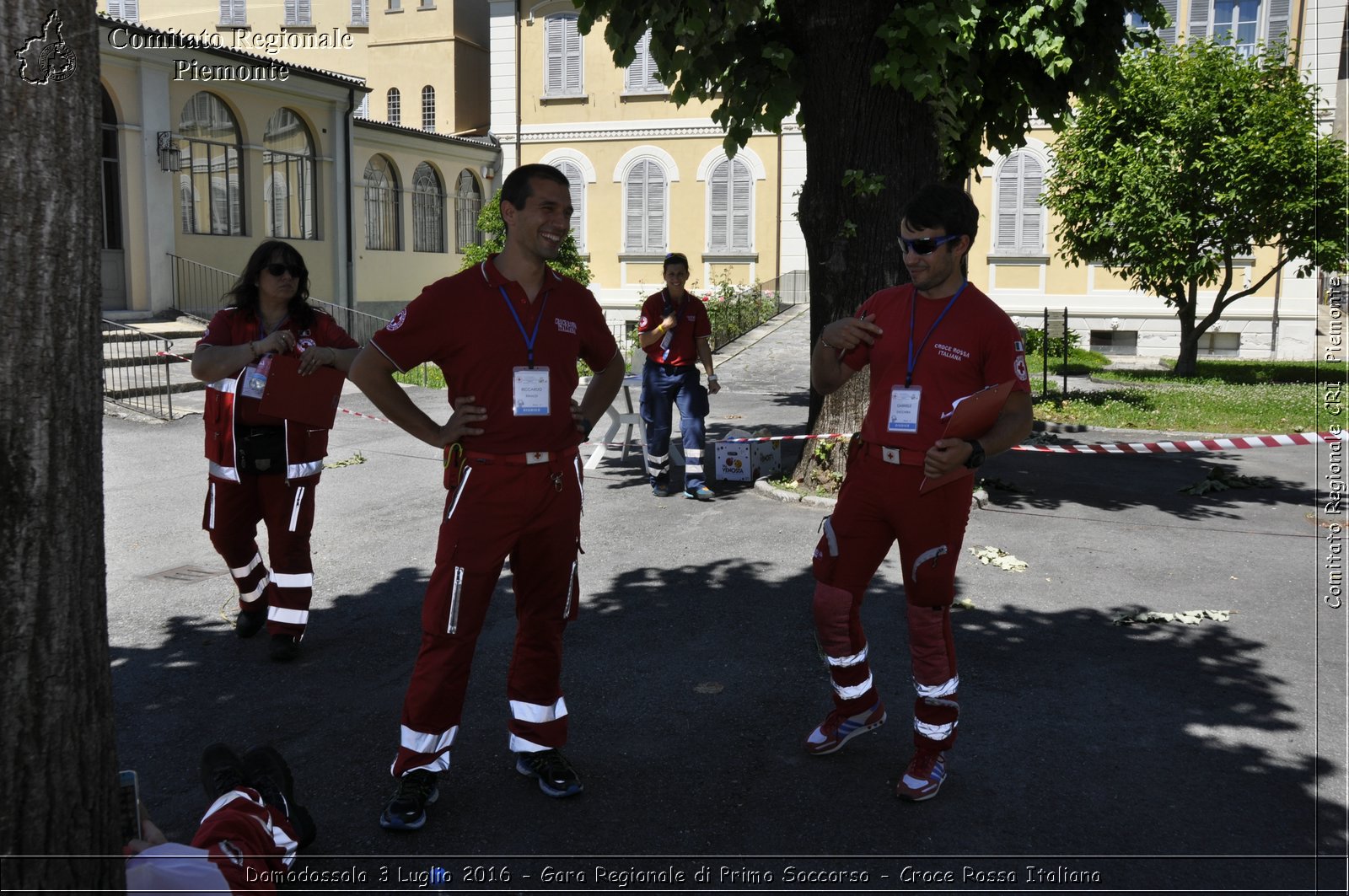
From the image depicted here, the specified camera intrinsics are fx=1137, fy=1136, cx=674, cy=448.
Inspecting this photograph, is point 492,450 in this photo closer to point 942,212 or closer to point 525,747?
point 525,747

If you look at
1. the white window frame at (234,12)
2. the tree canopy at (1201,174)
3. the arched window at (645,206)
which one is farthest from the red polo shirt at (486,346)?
the white window frame at (234,12)

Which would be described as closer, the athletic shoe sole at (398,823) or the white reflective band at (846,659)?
the athletic shoe sole at (398,823)

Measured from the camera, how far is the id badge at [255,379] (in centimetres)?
554

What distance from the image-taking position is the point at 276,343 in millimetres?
5305

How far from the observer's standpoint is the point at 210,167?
23.0 meters

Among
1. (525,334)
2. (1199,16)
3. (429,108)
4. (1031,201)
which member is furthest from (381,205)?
(525,334)

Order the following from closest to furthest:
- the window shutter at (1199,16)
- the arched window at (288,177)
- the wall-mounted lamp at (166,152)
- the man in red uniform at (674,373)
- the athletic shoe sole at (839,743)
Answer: the athletic shoe sole at (839,743)
the man in red uniform at (674,373)
the wall-mounted lamp at (166,152)
the arched window at (288,177)
the window shutter at (1199,16)

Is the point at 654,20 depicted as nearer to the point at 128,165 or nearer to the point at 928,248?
the point at 928,248

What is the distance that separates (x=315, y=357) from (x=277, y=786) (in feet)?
7.47

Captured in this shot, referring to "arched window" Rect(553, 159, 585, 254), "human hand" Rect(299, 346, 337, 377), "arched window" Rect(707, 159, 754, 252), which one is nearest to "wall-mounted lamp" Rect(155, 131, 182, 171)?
"arched window" Rect(553, 159, 585, 254)

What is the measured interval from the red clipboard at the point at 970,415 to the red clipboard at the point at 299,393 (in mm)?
2916

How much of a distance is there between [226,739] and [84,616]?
2152 millimetres

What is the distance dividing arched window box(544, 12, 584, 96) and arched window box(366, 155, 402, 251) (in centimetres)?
536

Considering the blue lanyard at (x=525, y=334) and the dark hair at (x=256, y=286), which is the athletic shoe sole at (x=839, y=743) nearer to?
the blue lanyard at (x=525, y=334)
